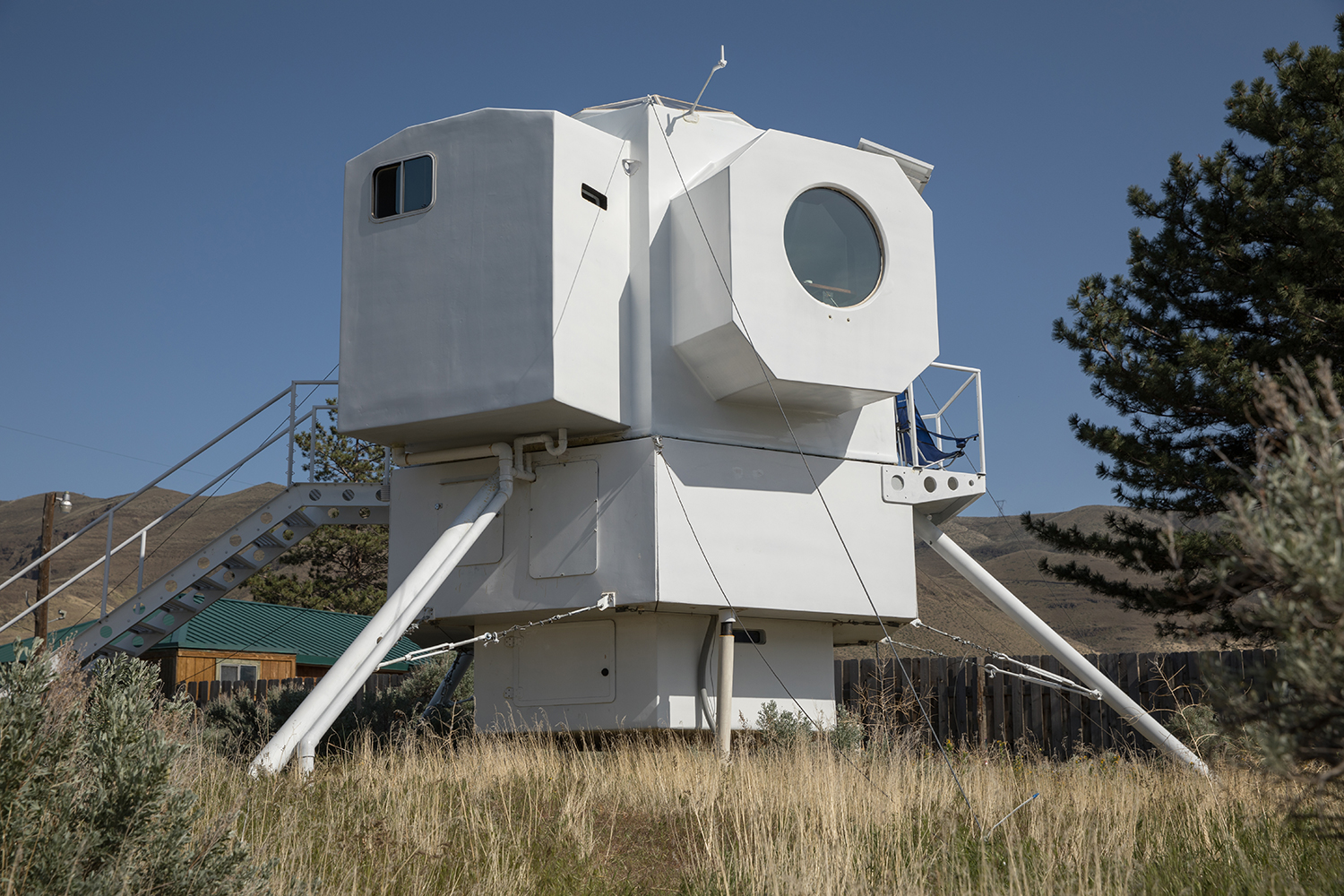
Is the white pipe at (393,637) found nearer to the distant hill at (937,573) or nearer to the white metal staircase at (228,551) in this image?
the white metal staircase at (228,551)

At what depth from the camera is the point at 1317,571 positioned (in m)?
3.42

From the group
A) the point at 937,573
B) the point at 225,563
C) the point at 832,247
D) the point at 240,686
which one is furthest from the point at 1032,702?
the point at 937,573

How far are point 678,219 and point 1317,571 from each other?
10.9 meters

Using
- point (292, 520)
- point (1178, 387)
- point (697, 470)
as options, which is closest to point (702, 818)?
point (697, 470)

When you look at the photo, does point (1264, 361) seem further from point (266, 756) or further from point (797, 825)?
point (266, 756)

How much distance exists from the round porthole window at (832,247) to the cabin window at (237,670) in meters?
26.3

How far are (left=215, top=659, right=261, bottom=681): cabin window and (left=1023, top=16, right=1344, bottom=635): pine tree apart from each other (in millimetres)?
24118

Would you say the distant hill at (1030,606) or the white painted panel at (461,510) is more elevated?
the white painted panel at (461,510)

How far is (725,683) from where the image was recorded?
1310 centimetres

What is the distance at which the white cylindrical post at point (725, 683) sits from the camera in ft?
42.5

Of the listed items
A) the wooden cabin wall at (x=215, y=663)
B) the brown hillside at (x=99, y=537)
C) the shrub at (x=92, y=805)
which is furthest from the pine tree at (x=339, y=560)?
the brown hillside at (x=99, y=537)

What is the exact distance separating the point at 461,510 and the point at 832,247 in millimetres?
5653

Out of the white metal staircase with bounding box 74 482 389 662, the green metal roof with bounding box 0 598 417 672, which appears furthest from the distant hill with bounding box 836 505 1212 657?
the white metal staircase with bounding box 74 482 389 662

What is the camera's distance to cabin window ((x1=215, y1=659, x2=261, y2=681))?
3366 cm
